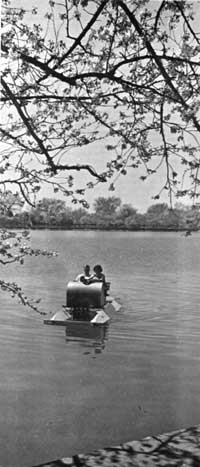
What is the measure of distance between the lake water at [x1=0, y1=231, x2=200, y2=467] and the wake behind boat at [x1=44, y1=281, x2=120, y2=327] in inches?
2.0

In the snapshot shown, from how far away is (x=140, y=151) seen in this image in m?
3.08

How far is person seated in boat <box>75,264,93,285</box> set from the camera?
2967 millimetres

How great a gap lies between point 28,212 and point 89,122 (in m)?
0.60

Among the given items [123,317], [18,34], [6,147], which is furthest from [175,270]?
[18,34]

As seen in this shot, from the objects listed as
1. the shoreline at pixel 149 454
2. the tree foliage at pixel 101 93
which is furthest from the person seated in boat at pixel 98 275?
the shoreline at pixel 149 454

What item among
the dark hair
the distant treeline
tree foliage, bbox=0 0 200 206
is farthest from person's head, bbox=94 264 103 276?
tree foliage, bbox=0 0 200 206

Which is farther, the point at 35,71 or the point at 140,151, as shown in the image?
the point at 140,151

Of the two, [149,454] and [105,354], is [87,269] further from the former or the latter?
[149,454]

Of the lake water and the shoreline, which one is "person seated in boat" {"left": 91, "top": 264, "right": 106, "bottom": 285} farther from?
the shoreline

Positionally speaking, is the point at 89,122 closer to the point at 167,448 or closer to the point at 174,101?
the point at 174,101

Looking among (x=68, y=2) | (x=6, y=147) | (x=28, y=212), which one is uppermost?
(x=68, y=2)

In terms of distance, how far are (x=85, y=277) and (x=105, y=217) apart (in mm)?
317

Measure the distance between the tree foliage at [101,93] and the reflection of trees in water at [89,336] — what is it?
24.7 inches

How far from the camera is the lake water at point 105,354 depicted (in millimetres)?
2717
